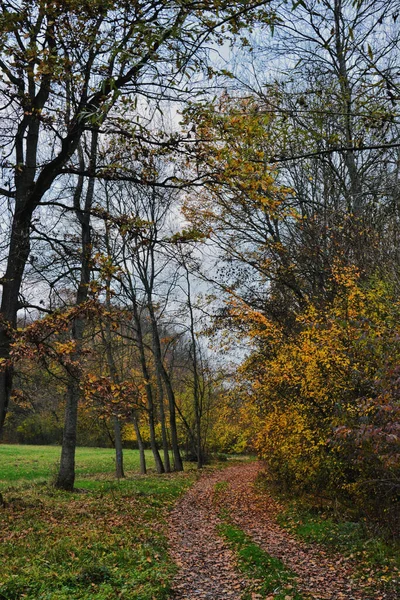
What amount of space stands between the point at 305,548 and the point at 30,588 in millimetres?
4892

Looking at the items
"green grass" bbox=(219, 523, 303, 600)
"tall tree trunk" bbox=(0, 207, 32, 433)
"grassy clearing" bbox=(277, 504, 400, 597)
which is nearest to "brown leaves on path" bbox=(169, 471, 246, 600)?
"green grass" bbox=(219, 523, 303, 600)

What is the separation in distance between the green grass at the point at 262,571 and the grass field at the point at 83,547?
1109 millimetres

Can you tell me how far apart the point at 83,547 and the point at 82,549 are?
13 centimetres

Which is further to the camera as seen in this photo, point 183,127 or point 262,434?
point 262,434

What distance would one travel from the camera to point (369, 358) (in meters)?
8.13

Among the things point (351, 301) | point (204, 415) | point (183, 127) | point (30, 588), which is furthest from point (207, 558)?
point (204, 415)

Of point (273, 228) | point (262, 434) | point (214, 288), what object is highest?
point (273, 228)

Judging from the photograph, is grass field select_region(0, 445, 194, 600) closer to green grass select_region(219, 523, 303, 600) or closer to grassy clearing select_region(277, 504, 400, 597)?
green grass select_region(219, 523, 303, 600)

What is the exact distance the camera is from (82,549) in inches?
262

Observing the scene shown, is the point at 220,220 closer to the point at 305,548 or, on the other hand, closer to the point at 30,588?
the point at 305,548

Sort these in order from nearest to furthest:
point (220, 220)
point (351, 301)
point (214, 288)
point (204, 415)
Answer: point (351, 301) < point (220, 220) < point (214, 288) < point (204, 415)

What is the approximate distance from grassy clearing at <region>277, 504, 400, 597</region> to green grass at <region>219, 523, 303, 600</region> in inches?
45.0

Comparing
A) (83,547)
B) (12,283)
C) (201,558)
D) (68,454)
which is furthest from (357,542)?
(68,454)

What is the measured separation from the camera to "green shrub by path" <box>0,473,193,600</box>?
17.3 ft
